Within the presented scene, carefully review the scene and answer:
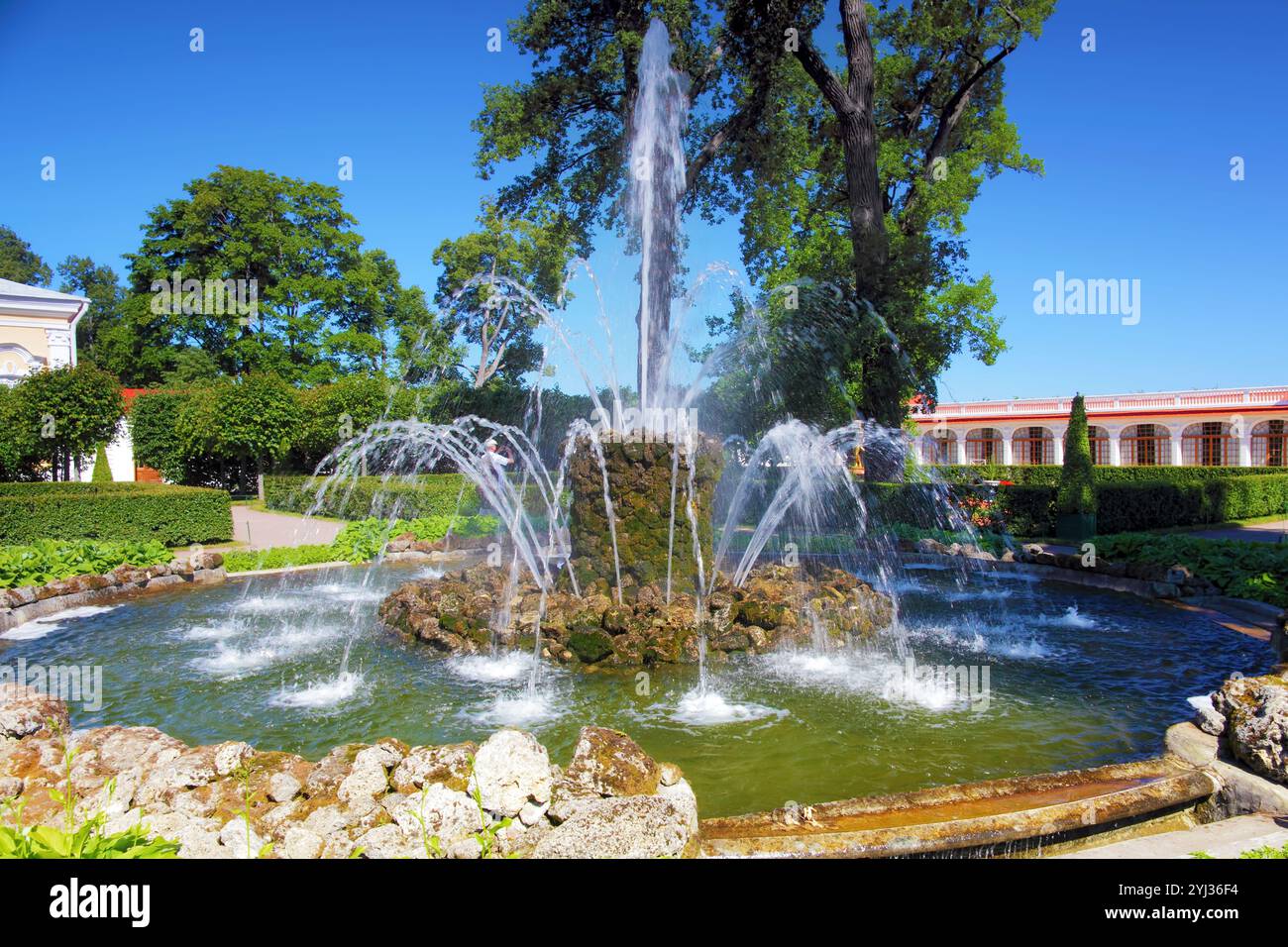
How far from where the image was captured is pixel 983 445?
51031mm

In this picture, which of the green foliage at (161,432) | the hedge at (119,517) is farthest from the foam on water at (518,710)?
the green foliage at (161,432)

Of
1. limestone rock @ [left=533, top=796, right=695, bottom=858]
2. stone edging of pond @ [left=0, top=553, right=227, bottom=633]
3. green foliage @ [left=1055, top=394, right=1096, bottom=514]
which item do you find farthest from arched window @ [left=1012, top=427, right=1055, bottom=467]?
limestone rock @ [left=533, top=796, right=695, bottom=858]

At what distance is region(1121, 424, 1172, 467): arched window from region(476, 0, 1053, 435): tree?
24065 millimetres

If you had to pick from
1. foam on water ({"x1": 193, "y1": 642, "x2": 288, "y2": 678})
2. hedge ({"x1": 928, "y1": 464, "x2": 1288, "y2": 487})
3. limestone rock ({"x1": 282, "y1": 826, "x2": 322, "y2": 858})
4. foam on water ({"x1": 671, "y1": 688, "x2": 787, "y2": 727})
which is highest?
hedge ({"x1": 928, "y1": 464, "x2": 1288, "y2": 487})

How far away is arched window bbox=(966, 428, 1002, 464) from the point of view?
50.0 m

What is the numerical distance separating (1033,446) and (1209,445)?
9.06 m

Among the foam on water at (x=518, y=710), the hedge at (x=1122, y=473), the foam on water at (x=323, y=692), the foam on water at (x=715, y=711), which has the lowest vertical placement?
the foam on water at (x=715, y=711)

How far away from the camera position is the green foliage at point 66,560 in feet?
31.9

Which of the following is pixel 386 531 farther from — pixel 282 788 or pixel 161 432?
pixel 161 432

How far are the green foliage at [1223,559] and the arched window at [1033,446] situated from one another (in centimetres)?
3878

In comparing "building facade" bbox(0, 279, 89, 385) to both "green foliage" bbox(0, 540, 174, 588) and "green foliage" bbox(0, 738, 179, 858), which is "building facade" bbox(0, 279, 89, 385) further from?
"green foliage" bbox(0, 738, 179, 858)

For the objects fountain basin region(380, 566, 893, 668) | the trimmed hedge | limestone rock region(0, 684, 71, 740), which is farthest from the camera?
the trimmed hedge

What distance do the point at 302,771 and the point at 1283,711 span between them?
5161 millimetres

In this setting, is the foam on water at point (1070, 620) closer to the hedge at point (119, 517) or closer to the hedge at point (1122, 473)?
the hedge at point (119, 517)
